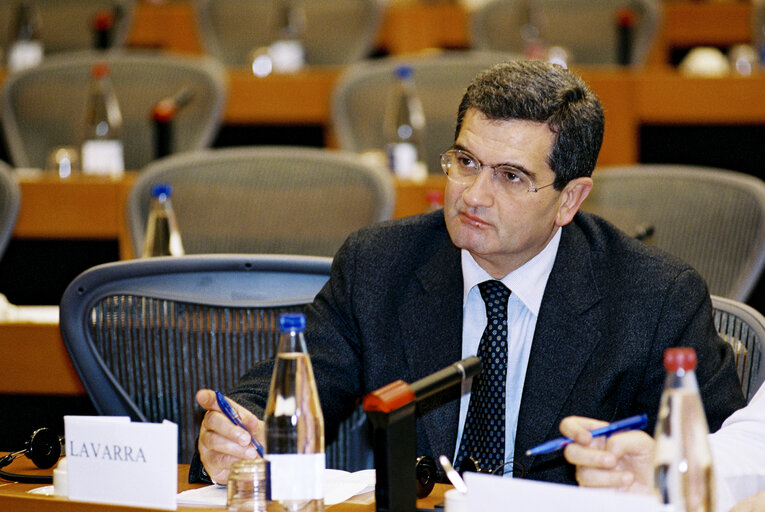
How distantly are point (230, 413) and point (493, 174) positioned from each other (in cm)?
63

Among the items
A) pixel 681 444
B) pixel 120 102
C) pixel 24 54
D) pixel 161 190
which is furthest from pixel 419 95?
pixel 681 444

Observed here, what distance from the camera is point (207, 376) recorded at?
1.90 meters

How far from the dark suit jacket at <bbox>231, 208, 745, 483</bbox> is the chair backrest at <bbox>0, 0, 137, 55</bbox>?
3.20 metres

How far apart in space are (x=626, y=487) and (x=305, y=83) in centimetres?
313

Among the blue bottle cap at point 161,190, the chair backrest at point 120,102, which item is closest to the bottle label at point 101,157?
the chair backrest at point 120,102

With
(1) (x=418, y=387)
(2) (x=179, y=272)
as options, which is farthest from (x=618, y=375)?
(2) (x=179, y=272)

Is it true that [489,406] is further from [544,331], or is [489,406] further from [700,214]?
[700,214]

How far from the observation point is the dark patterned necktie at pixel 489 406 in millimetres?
1792

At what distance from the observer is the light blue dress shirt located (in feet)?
6.06

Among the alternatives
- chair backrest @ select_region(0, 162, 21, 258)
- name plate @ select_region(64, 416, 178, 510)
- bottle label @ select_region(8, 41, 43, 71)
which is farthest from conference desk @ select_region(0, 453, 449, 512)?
bottle label @ select_region(8, 41, 43, 71)

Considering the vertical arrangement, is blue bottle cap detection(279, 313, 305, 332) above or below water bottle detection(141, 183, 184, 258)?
above

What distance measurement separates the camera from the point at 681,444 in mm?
1099

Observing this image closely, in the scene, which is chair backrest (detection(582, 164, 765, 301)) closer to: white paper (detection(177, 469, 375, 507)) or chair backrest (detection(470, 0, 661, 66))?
white paper (detection(177, 469, 375, 507))

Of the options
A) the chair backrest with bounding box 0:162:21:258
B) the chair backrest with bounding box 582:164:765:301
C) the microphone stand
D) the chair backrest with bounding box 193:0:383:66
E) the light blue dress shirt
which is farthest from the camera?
the chair backrest with bounding box 193:0:383:66
